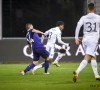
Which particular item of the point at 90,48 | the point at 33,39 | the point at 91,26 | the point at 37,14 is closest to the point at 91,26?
the point at 91,26

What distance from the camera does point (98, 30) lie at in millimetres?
14750

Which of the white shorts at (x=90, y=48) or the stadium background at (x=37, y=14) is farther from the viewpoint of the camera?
the stadium background at (x=37, y=14)

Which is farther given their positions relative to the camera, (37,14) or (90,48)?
(37,14)

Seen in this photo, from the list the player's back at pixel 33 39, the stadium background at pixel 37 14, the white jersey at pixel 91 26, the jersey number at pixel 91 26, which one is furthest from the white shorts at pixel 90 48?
the stadium background at pixel 37 14

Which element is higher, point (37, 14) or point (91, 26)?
point (37, 14)

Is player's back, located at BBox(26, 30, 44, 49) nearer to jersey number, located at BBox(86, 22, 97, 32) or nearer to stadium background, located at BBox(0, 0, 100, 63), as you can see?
jersey number, located at BBox(86, 22, 97, 32)

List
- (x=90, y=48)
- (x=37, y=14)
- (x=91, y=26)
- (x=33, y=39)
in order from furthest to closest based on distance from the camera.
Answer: (x=37, y=14) < (x=33, y=39) < (x=91, y=26) < (x=90, y=48)

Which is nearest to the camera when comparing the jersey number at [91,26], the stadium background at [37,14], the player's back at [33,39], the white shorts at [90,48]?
the white shorts at [90,48]

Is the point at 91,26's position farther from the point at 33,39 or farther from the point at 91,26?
the point at 33,39

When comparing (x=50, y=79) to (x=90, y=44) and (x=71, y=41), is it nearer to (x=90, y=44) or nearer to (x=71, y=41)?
(x=90, y=44)

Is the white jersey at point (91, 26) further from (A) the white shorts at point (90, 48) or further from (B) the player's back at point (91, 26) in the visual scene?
(A) the white shorts at point (90, 48)

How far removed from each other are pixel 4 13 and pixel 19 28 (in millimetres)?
1243

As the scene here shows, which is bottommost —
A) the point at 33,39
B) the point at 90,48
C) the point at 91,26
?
the point at 90,48

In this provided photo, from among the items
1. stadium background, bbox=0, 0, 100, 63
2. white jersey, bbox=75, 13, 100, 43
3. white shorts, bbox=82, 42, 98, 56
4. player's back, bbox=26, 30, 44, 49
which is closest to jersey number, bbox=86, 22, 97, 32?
white jersey, bbox=75, 13, 100, 43
